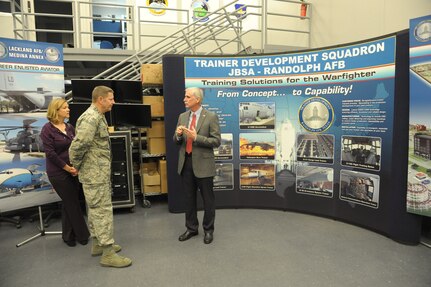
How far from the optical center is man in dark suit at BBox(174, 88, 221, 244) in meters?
3.09

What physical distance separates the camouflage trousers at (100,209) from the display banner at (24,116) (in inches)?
52.0

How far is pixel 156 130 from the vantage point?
451cm

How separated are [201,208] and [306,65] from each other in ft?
7.73

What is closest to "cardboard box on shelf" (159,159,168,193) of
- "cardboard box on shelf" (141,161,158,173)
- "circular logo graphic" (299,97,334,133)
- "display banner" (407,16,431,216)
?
"cardboard box on shelf" (141,161,158,173)

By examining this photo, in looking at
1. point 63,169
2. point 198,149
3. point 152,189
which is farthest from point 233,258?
point 152,189

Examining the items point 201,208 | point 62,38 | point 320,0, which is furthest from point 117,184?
point 62,38

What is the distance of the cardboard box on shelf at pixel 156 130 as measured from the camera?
4.50 meters

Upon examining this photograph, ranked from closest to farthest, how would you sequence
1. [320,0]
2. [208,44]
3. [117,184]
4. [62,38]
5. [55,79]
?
[55,79]
[117,184]
[320,0]
[208,44]
[62,38]

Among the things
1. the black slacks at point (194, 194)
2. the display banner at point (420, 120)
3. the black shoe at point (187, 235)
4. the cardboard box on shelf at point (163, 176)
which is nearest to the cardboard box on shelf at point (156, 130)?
the cardboard box on shelf at point (163, 176)

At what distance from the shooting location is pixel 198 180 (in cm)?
323

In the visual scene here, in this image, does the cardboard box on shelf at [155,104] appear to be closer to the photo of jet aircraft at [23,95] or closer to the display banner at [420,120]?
the photo of jet aircraft at [23,95]

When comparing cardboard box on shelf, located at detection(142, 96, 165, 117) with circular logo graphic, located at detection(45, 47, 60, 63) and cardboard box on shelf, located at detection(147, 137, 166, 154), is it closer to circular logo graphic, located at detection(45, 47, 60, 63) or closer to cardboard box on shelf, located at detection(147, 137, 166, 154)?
cardboard box on shelf, located at detection(147, 137, 166, 154)

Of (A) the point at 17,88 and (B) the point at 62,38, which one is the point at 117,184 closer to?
(A) the point at 17,88

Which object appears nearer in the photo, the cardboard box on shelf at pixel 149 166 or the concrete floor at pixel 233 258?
the concrete floor at pixel 233 258
